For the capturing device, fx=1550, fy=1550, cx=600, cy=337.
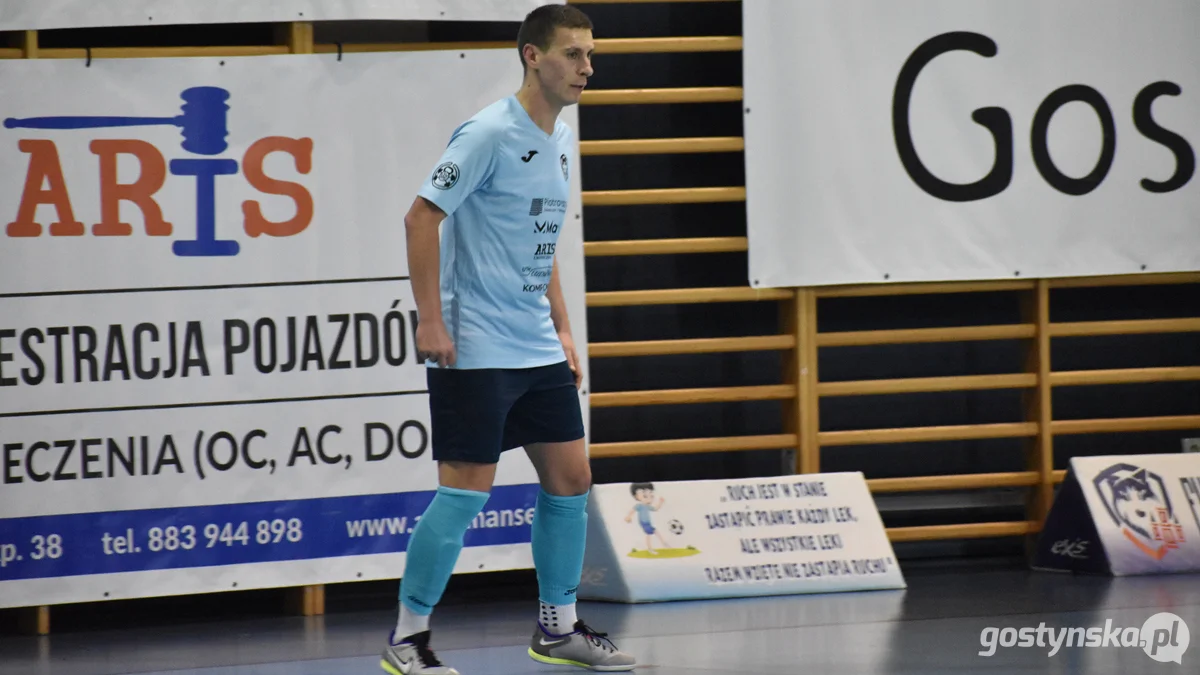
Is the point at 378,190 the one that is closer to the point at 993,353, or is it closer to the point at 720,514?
the point at 720,514

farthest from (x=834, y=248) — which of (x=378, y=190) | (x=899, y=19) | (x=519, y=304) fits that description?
(x=519, y=304)

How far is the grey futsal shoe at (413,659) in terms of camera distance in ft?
10.5

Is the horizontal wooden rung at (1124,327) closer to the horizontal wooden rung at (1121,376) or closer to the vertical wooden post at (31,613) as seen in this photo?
the horizontal wooden rung at (1121,376)

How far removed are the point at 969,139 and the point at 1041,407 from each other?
99 cm

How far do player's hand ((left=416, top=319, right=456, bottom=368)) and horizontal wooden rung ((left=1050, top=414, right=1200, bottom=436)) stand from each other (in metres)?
3.00

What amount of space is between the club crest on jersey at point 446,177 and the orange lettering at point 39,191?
1673 millimetres

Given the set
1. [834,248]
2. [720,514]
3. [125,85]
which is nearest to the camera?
[125,85]

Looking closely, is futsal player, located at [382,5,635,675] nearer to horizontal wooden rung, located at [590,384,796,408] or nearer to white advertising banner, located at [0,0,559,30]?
white advertising banner, located at [0,0,559,30]

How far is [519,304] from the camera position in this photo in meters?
3.28

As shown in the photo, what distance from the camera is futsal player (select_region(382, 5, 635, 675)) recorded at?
3184 millimetres

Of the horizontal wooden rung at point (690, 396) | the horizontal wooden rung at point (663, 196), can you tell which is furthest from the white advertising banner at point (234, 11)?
the horizontal wooden rung at point (690, 396)

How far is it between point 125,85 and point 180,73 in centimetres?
16

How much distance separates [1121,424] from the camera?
18.1ft

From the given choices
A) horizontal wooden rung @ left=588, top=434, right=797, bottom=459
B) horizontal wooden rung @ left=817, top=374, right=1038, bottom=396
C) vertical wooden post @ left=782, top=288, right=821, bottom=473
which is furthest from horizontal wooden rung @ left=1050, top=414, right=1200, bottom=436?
horizontal wooden rung @ left=588, top=434, right=797, bottom=459
